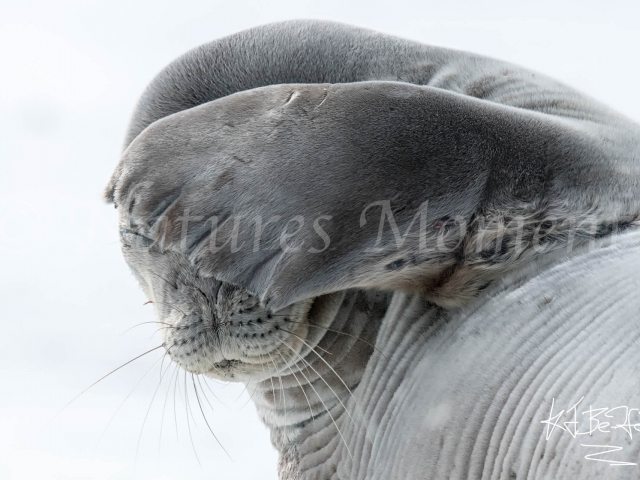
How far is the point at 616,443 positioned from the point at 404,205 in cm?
30

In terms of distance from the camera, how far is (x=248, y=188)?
820 millimetres

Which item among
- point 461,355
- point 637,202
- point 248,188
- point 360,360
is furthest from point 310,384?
point 637,202

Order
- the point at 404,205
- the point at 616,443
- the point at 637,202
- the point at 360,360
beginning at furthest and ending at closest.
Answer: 1. the point at 360,360
2. the point at 637,202
3. the point at 404,205
4. the point at 616,443

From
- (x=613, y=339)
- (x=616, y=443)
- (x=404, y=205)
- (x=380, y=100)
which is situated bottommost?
(x=616, y=443)

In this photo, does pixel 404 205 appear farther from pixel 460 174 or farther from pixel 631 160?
pixel 631 160

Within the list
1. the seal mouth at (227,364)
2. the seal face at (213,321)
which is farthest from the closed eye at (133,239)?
the seal mouth at (227,364)
